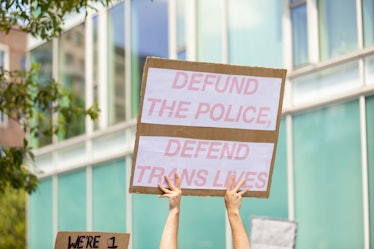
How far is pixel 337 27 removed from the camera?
49.9ft

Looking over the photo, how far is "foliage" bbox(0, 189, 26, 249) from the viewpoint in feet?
126

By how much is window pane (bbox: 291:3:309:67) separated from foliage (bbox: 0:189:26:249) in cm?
2335

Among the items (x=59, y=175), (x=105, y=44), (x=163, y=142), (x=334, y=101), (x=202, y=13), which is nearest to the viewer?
(x=163, y=142)

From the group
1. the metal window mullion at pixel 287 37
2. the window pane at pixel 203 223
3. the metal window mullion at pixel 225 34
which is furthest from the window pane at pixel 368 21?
the window pane at pixel 203 223

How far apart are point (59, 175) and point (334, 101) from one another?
9.57 metres

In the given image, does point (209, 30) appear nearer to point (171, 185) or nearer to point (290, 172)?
point (290, 172)

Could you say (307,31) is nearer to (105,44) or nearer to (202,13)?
(202,13)

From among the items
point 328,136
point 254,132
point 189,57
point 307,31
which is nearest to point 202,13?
point 189,57

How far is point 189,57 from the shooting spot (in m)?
18.6

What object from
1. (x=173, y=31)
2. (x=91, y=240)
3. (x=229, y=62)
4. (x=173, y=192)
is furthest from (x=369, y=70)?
(x=173, y=192)

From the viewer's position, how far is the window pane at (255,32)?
16.5 m

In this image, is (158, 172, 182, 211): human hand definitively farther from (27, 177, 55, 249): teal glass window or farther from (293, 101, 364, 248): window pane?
(27, 177, 55, 249): teal glass window

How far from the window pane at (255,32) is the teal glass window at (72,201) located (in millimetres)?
5974

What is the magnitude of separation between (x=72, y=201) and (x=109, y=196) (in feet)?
6.08
